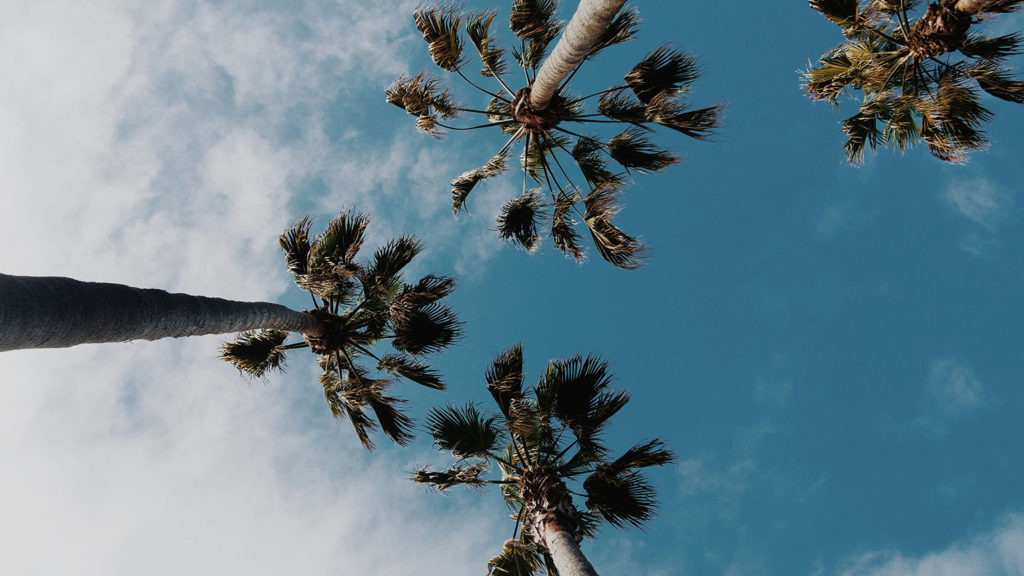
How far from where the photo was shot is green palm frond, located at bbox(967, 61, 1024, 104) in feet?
28.3

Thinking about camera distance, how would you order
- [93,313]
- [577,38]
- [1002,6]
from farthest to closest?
1. [1002,6]
2. [577,38]
3. [93,313]

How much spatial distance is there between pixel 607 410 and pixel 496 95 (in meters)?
5.66

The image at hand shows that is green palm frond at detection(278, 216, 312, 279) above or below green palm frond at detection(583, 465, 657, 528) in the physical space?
above

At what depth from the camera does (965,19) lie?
795 centimetres

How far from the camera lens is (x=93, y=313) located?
4156 millimetres

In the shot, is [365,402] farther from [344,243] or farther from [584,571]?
[584,571]

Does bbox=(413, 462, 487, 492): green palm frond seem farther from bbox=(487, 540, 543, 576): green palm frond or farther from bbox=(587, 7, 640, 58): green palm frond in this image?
bbox=(587, 7, 640, 58): green palm frond

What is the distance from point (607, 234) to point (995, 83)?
660 cm

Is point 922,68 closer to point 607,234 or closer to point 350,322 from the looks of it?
point 607,234

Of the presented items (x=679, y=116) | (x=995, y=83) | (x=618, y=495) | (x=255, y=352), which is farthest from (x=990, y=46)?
(x=255, y=352)

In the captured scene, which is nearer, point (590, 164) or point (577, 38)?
point (577, 38)

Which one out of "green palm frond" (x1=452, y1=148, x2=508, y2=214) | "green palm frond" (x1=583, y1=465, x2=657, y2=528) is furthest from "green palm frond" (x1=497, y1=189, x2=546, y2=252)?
"green palm frond" (x1=583, y1=465, x2=657, y2=528)

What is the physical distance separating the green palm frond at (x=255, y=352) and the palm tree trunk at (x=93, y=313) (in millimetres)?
3990

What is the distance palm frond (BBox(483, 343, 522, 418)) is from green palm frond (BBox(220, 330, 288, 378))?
12.9 ft
